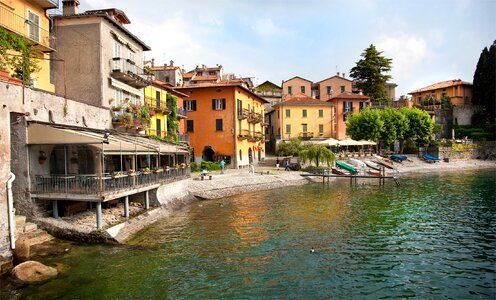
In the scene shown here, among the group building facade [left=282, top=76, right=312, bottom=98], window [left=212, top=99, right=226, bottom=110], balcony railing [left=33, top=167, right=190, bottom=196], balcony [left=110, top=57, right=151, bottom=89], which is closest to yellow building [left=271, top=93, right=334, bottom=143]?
building facade [left=282, top=76, right=312, bottom=98]

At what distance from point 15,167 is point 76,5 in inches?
606

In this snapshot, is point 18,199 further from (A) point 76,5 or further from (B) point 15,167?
(A) point 76,5

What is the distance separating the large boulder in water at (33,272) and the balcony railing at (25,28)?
44.3 feet

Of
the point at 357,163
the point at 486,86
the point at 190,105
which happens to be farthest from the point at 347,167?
the point at 486,86

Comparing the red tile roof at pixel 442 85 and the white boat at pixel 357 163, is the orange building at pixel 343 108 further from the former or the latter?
the red tile roof at pixel 442 85

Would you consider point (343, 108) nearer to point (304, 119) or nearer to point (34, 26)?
point (304, 119)

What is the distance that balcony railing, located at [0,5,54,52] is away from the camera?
20812 mm

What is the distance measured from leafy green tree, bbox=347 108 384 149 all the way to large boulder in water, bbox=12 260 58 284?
176 ft

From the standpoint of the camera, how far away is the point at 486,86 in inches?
3029

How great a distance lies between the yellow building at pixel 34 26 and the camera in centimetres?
2105

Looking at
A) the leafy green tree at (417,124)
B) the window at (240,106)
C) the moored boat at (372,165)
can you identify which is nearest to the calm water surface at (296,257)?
the window at (240,106)

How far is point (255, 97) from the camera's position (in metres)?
57.4

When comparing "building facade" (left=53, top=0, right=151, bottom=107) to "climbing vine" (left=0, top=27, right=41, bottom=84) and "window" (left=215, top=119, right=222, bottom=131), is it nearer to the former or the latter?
"climbing vine" (left=0, top=27, right=41, bottom=84)

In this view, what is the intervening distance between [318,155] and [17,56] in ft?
118
